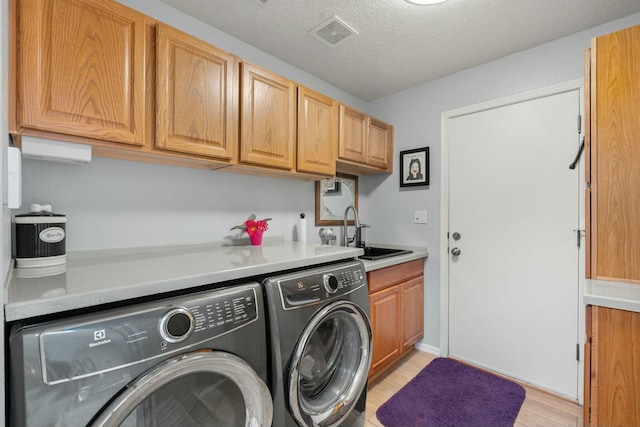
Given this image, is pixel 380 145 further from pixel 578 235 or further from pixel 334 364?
pixel 334 364

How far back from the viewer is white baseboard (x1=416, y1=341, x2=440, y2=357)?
2506mm

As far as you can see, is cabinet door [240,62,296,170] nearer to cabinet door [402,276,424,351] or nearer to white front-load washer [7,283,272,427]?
white front-load washer [7,283,272,427]

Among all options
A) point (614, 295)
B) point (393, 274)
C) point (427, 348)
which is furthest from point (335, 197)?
point (614, 295)

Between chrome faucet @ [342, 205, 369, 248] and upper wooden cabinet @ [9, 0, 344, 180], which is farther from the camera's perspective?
chrome faucet @ [342, 205, 369, 248]

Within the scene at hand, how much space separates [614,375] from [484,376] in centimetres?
135

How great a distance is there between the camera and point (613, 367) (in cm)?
99

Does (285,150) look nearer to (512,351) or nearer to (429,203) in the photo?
(429,203)

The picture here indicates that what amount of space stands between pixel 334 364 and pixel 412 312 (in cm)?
110

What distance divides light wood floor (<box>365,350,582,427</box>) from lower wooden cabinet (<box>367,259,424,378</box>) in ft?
0.39

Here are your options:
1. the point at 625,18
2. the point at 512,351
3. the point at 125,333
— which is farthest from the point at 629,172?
the point at 125,333

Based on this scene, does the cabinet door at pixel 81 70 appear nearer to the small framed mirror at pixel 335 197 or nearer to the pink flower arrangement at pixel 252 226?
the pink flower arrangement at pixel 252 226

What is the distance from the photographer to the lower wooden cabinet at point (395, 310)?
197 centimetres

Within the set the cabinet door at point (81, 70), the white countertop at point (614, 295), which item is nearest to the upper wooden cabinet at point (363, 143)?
the cabinet door at point (81, 70)

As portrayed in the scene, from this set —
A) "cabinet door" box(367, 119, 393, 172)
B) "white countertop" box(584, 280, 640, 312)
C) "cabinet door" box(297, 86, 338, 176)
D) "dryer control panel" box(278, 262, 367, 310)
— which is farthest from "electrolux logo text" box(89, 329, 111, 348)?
"cabinet door" box(367, 119, 393, 172)
